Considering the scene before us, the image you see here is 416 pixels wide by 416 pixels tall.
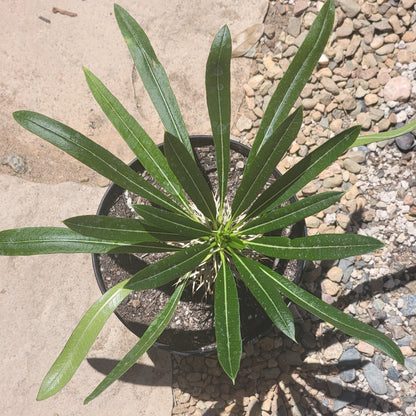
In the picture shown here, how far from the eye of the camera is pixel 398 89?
1669mm

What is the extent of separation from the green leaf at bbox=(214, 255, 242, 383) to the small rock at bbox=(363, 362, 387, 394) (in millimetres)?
731

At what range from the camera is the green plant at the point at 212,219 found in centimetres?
101

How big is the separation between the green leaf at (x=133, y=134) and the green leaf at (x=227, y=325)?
0.90 feet

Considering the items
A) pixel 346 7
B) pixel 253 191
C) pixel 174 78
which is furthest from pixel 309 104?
pixel 253 191

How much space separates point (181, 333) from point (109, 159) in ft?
2.08

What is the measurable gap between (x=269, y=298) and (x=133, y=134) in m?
0.52

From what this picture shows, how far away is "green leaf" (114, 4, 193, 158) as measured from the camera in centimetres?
114

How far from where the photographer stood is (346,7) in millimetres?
1722

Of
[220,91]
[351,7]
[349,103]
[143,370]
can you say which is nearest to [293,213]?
[220,91]

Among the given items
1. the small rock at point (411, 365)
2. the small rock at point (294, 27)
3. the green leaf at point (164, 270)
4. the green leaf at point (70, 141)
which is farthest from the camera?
the small rock at point (294, 27)

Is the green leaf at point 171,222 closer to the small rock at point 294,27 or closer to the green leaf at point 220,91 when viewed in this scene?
the green leaf at point 220,91

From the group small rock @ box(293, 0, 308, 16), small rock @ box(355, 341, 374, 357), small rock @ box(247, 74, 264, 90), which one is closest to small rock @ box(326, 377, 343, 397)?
small rock @ box(355, 341, 374, 357)

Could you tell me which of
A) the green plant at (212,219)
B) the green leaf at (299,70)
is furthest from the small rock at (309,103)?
the green leaf at (299,70)

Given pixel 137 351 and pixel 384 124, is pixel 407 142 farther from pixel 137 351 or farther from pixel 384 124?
pixel 137 351
